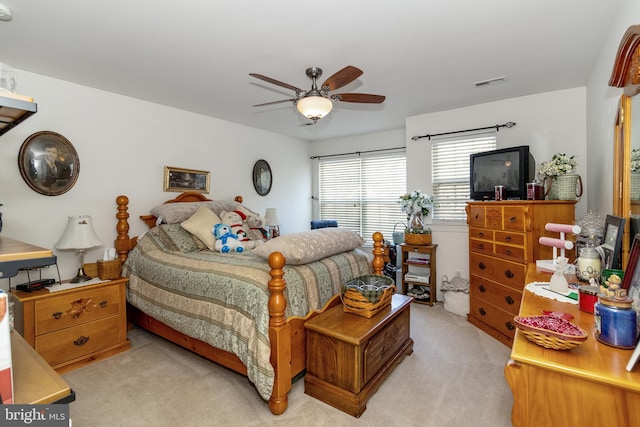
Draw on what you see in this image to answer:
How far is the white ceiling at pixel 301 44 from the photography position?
1.88 m

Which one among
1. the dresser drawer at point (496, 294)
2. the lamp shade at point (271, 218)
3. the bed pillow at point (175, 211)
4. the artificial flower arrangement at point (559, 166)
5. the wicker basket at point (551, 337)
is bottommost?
the dresser drawer at point (496, 294)

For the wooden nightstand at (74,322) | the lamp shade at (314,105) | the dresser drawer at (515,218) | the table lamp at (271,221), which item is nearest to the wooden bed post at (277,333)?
the lamp shade at (314,105)

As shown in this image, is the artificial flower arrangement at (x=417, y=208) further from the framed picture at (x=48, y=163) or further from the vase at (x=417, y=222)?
the framed picture at (x=48, y=163)

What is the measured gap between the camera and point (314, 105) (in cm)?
228

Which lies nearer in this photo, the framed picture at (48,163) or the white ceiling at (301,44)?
the white ceiling at (301,44)

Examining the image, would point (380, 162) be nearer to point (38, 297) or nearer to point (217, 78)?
point (217, 78)

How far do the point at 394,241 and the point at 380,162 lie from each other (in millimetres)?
1397

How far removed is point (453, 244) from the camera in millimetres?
4062

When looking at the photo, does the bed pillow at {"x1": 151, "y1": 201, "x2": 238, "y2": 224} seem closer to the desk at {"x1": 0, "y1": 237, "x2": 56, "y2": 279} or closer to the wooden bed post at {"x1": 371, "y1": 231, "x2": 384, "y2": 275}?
the wooden bed post at {"x1": 371, "y1": 231, "x2": 384, "y2": 275}

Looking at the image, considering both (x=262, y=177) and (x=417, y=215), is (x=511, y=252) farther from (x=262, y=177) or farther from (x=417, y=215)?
(x=262, y=177)

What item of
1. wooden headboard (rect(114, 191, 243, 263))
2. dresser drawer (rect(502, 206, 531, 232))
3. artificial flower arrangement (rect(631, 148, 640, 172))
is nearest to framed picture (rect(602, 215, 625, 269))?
artificial flower arrangement (rect(631, 148, 640, 172))

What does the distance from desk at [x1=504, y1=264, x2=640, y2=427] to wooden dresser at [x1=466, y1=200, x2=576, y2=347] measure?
202 centimetres

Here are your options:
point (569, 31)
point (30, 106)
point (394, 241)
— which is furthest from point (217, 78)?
point (394, 241)

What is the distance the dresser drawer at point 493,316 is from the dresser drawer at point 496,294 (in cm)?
4
